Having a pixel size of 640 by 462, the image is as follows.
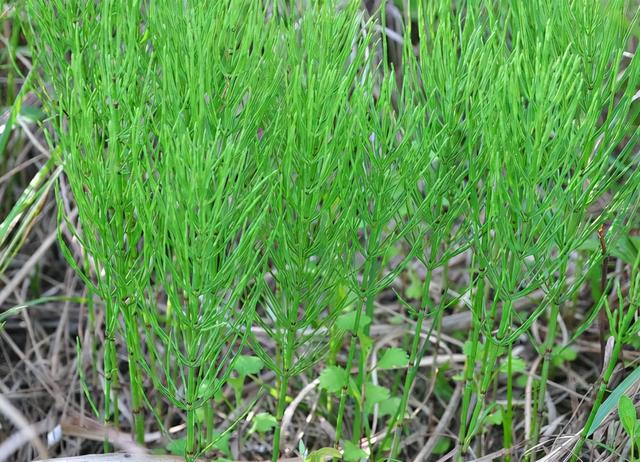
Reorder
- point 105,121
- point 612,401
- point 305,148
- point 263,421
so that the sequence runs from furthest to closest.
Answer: point 263,421, point 612,401, point 105,121, point 305,148

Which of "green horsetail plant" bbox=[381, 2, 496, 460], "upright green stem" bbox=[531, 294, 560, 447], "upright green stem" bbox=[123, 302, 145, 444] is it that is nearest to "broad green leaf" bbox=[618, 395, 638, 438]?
"upright green stem" bbox=[531, 294, 560, 447]

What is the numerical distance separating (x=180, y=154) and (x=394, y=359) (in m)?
0.70

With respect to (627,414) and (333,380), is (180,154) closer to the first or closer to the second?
(333,380)

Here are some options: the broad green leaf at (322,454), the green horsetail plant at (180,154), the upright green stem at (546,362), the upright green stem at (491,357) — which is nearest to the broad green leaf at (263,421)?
the broad green leaf at (322,454)

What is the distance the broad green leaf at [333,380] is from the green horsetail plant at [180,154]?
0.89 feet

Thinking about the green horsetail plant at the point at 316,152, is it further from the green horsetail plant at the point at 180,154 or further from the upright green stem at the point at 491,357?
the upright green stem at the point at 491,357

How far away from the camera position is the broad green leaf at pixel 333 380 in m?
1.48

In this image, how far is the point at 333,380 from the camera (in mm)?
1488

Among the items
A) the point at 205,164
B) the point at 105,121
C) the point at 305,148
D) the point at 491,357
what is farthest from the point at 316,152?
the point at 491,357

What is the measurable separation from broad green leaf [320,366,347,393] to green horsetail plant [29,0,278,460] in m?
0.27

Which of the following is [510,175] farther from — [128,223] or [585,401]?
[585,401]

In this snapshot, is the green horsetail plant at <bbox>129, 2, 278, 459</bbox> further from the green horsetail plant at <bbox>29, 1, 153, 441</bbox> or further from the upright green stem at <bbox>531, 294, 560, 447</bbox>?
the upright green stem at <bbox>531, 294, 560, 447</bbox>

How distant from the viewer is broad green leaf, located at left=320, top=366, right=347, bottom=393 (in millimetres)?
1483

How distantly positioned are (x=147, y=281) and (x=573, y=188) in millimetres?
577
